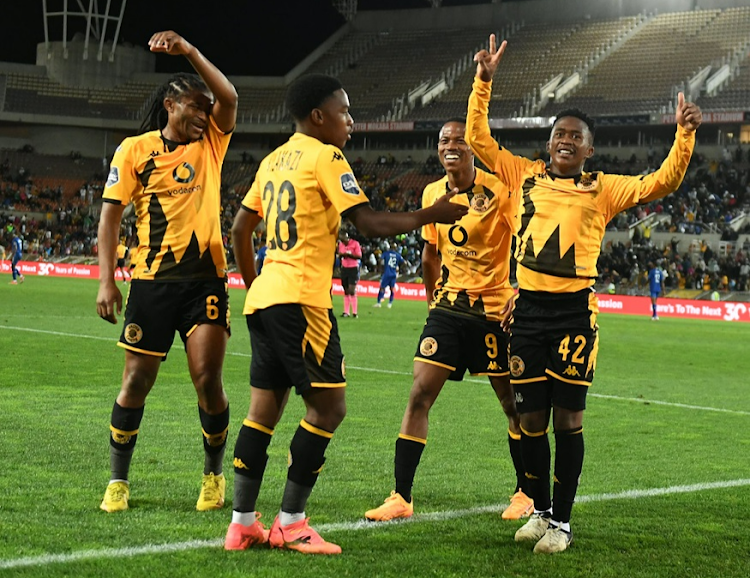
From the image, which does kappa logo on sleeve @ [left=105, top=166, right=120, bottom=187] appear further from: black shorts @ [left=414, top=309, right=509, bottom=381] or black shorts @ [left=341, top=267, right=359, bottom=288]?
black shorts @ [left=341, top=267, right=359, bottom=288]

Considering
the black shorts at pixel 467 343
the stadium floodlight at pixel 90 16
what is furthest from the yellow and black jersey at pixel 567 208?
the stadium floodlight at pixel 90 16

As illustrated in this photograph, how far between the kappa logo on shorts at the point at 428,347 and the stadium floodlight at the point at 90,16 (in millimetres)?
53651

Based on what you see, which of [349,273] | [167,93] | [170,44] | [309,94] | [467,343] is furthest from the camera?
[349,273]

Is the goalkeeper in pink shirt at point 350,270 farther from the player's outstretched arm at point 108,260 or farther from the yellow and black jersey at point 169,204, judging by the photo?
Result: the player's outstretched arm at point 108,260

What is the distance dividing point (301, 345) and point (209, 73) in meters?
1.56

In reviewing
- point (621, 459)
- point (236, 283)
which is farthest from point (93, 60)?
point (621, 459)

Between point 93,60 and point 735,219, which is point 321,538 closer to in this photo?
point 735,219

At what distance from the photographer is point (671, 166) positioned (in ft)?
16.4

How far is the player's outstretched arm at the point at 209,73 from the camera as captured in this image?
16.4ft

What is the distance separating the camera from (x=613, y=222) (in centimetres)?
3903

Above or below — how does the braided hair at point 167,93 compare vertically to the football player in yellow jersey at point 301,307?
above

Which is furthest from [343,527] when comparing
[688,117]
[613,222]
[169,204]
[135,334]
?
[613,222]

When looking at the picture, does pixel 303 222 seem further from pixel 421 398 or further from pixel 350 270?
pixel 350 270

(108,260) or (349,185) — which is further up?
(349,185)
